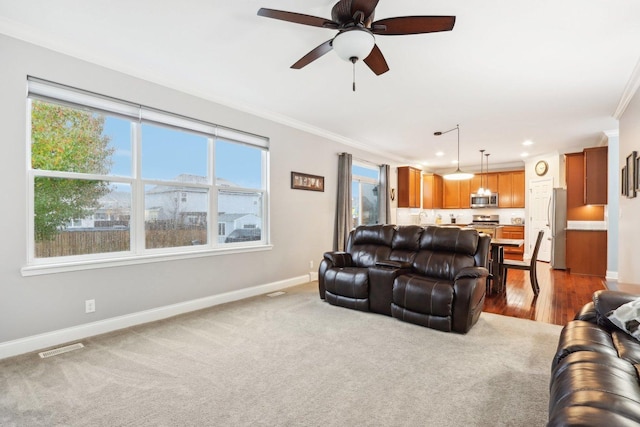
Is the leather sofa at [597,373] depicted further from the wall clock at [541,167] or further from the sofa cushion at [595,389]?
the wall clock at [541,167]

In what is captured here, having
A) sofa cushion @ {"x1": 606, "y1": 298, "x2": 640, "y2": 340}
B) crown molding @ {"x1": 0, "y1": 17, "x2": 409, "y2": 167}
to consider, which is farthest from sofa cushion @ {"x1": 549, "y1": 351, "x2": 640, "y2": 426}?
crown molding @ {"x1": 0, "y1": 17, "x2": 409, "y2": 167}

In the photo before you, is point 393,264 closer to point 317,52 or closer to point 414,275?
point 414,275

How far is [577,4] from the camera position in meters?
2.28

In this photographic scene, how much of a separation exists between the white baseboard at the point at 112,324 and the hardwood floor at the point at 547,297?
3.19 metres

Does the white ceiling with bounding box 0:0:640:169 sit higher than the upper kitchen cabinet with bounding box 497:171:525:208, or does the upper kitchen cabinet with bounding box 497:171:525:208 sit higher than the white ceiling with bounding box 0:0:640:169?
the white ceiling with bounding box 0:0:640:169

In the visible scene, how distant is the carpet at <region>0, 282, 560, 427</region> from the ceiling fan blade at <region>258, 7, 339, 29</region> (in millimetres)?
2399

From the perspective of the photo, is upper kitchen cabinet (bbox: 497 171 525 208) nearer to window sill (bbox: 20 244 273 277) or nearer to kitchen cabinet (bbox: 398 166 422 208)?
kitchen cabinet (bbox: 398 166 422 208)

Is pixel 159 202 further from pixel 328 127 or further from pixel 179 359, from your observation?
pixel 328 127

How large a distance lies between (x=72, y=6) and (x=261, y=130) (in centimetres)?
255

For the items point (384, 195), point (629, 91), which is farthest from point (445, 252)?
point (384, 195)

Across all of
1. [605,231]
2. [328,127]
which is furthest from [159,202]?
[605,231]

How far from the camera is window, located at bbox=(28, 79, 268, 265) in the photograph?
2.88 meters

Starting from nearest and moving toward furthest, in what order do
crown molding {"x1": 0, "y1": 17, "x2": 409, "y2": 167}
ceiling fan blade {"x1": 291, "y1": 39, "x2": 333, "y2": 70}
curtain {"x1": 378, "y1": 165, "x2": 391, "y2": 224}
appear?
ceiling fan blade {"x1": 291, "y1": 39, "x2": 333, "y2": 70} → crown molding {"x1": 0, "y1": 17, "x2": 409, "y2": 167} → curtain {"x1": 378, "y1": 165, "x2": 391, "y2": 224}

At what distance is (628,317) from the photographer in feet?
6.12
